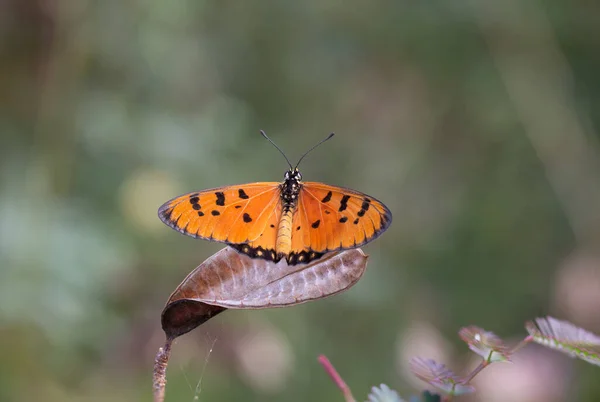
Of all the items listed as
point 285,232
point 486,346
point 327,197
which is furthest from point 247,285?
point 327,197

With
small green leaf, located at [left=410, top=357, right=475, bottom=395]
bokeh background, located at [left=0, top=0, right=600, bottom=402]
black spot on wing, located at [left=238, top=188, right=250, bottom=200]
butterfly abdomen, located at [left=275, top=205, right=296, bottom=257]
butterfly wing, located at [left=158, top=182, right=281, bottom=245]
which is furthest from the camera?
bokeh background, located at [left=0, top=0, right=600, bottom=402]

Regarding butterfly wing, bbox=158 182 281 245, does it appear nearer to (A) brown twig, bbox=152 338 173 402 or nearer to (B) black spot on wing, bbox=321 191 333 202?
(B) black spot on wing, bbox=321 191 333 202

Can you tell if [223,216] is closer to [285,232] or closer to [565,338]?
[285,232]

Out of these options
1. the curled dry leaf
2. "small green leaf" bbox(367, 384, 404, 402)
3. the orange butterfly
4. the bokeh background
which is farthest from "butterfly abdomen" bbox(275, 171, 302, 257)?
the bokeh background

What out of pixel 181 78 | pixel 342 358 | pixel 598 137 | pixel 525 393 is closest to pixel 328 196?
pixel 525 393

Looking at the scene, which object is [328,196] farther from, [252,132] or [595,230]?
[595,230]

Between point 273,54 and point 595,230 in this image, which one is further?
point 273,54

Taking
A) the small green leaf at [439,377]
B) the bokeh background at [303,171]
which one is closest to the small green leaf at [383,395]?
the small green leaf at [439,377]

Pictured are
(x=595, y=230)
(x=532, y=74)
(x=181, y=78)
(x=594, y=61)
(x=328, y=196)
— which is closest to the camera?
(x=328, y=196)
